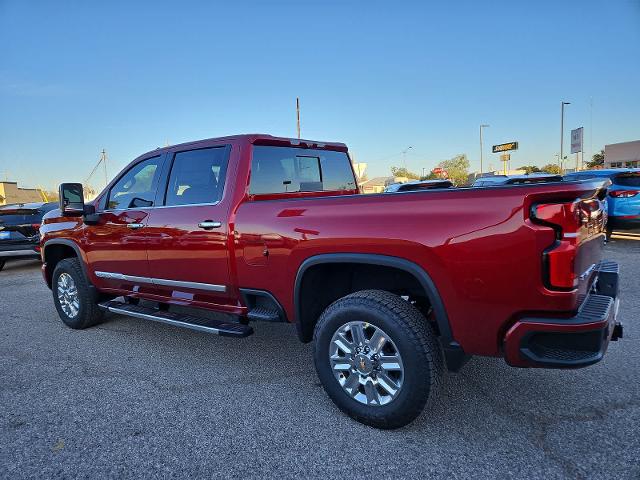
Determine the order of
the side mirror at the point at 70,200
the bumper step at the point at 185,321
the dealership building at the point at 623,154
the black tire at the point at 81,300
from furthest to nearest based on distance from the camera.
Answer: the dealership building at the point at 623,154 < the black tire at the point at 81,300 < the side mirror at the point at 70,200 < the bumper step at the point at 185,321

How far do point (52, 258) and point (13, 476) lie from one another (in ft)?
11.8

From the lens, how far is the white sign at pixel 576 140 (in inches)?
1495

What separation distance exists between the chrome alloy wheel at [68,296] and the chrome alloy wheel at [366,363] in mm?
3518

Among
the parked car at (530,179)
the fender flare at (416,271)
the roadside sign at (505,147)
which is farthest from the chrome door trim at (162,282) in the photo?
the roadside sign at (505,147)

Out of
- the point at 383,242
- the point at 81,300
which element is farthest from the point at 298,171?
the point at 81,300

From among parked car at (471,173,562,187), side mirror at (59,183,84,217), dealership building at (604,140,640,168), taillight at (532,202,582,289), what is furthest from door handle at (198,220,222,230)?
dealership building at (604,140,640,168)

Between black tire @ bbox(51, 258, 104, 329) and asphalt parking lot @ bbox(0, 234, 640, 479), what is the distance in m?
0.72

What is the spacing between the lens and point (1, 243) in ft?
29.1

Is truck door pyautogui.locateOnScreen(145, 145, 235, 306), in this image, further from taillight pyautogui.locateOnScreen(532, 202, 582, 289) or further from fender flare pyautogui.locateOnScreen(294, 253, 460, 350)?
taillight pyautogui.locateOnScreen(532, 202, 582, 289)

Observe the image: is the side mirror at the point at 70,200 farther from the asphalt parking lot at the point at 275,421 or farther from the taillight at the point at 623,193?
the taillight at the point at 623,193

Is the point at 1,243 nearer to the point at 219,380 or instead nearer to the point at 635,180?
the point at 219,380

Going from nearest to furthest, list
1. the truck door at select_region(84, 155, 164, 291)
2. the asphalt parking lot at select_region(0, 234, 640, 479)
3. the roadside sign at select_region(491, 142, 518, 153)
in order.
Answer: the asphalt parking lot at select_region(0, 234, 640, 479) < the truck door at select_region(84, 155, 164, 291) < the roadside sign at select_region(491, 142, 518, 153)

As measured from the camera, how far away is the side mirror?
439 centimetres

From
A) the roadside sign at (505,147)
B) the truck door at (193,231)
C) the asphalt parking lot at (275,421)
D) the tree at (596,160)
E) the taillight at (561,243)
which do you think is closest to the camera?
the taillight at (561,243)
